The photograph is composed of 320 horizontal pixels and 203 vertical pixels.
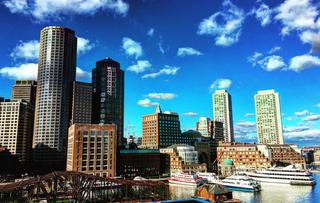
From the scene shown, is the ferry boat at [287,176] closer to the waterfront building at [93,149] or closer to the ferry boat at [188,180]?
the ferry boat at [188,180]

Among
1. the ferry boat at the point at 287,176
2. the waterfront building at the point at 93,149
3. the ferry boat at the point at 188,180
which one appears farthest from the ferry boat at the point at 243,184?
the waterfront building at the point at 93,149

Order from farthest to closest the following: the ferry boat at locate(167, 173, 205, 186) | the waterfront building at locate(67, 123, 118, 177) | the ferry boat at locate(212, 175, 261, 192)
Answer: the ferry boat at locate(167, 173, 205, 186) → the waterfront building at locate(67, 123, 118, 177) → the ferry boat at locate(212, 175, 261, 192)

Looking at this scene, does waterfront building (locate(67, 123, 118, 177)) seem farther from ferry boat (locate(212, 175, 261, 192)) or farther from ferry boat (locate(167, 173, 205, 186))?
ferry boat (locate(212, 175, 261, 192))

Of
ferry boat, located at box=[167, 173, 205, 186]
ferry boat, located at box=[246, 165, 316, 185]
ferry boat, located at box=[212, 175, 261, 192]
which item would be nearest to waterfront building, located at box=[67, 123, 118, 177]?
ferry boat, located at box=[167, 173, 205, 186]

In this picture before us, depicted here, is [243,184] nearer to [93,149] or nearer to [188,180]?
[188,180]

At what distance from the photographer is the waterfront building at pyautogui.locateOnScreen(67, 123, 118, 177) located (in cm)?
14775

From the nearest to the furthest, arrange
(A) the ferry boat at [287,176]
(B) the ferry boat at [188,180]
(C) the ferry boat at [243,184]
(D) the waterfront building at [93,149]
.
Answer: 1. (C) the ferry boat at [243,184]
2. (A) the ferry boat at [287,176]
3. (D) the waterfront building at [93,149]
4. (B) the ferry boat at [188,180]

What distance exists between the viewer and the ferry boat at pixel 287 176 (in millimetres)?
144875

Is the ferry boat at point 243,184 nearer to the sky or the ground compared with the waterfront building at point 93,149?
nearer to the ground

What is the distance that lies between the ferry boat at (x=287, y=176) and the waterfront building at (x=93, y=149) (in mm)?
83918

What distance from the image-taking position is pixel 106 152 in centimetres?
15538

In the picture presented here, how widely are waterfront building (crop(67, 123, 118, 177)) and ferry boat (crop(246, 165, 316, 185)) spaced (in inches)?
3304

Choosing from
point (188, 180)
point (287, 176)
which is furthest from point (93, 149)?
point (287, 176)

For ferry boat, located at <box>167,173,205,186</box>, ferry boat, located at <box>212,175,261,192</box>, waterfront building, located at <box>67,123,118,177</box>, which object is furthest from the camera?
ferry boat, located at <box>167,173,205,186</box>
